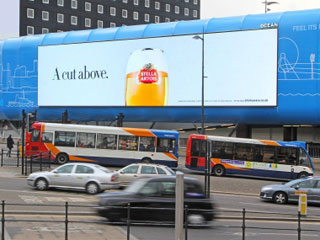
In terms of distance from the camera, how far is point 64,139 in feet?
118

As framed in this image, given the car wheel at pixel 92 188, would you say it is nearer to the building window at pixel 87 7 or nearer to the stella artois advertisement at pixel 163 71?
the stella artois advertisement at pixel 163 71

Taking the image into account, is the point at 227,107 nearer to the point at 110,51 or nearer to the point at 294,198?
the point at 110,51

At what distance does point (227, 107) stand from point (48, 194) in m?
33.0

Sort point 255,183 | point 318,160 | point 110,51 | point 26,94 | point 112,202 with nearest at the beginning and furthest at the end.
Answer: point 112,202 → point 255,183 → point 318,160 → point 110,51 → point 26,94

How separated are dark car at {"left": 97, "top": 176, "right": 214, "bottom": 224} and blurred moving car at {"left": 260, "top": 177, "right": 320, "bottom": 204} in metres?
8.83

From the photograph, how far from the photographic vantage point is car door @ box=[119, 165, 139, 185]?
24.3 metres

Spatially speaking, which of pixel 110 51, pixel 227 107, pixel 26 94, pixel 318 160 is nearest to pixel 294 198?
pixel 318 160

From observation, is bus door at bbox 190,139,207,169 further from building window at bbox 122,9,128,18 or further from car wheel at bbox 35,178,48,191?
building window at bbox 122,9,128,18

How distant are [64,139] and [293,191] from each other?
17.7 meters

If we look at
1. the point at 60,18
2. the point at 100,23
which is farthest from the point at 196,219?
the point at 100,23

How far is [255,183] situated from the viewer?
31.3 metres

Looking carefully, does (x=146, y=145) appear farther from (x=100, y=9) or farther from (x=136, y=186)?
(x=100, y=9)

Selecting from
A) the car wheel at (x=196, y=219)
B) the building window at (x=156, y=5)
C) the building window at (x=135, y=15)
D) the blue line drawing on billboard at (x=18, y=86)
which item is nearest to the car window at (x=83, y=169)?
the car wheel at (x=196, y=219)

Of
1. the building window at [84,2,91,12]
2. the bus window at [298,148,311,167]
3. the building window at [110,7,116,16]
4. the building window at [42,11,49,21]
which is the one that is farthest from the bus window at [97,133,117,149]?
the building window at [110,7,116,16]
